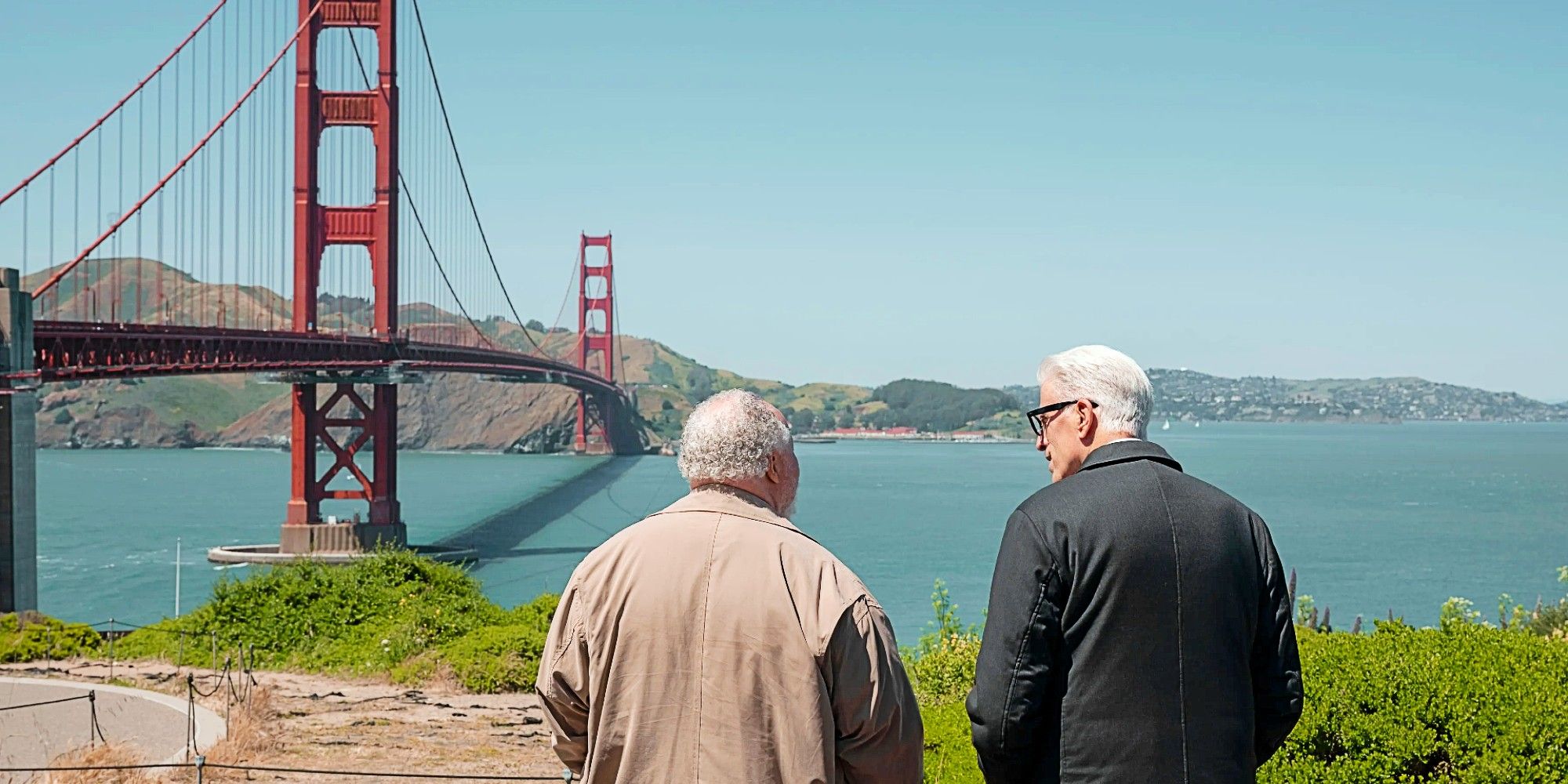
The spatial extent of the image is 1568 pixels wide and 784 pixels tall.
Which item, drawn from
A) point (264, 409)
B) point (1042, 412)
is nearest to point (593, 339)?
point (264, 409)

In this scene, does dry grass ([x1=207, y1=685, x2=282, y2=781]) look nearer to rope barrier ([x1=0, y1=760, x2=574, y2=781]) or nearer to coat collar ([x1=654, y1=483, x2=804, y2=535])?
→ rope barrier ([x1=0, y1=760, x2=574, y2=781])

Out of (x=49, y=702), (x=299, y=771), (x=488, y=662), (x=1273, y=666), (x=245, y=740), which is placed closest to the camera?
(x=1273, y=666)

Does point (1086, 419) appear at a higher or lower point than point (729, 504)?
higher

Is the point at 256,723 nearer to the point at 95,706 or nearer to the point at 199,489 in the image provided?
the point at 95,706

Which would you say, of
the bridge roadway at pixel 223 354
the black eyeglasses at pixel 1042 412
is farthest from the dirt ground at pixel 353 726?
the bridge roadway at pixel 223 354

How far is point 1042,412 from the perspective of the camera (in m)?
2.73

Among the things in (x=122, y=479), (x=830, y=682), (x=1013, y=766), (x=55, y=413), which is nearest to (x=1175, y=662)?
(x=1013, y=766)

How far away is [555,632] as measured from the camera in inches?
97.3

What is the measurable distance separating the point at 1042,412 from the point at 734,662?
78cm

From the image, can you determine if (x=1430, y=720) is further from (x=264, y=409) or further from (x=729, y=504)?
(x=264, y=409)

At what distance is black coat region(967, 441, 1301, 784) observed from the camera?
2.39 m

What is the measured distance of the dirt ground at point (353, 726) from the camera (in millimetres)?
6797

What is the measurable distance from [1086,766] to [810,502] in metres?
58.0

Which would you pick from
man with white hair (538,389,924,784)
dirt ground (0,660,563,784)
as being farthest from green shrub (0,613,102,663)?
man with white hair (538,389,924,784)
